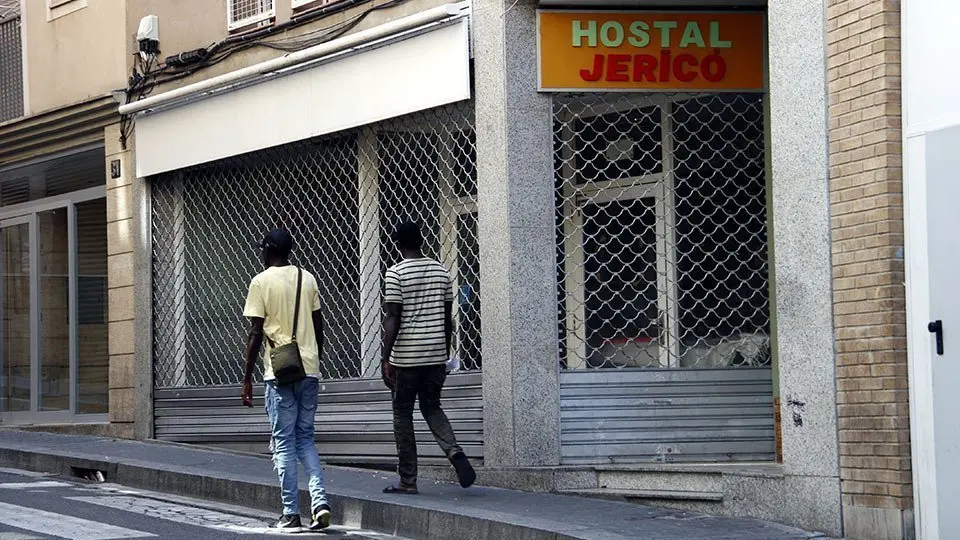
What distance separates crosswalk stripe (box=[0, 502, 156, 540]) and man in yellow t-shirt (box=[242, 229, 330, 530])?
91 cm

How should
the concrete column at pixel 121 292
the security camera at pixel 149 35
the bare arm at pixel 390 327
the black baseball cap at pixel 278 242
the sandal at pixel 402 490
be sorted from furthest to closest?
1. the concrete column at pixel 121 292
2. the security camera at pixel 149 35
3. the sandal at pixel 402 490
4. the bare arm at pixel 390 327
5. the black baseball cap at pixel 278 242

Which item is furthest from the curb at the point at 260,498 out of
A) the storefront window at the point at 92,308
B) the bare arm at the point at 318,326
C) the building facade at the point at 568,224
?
the storefront window at the point at 92,308

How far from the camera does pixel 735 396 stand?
35.9 ft

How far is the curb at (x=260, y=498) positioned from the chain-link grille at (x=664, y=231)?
2.21 meters

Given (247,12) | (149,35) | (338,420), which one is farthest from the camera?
(149,35)

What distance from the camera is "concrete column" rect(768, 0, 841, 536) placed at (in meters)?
8.62

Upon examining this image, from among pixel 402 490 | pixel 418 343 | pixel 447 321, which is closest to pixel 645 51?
pixel 447 321

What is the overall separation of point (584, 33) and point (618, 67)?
1.13 ft

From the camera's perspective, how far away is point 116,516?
9930 millimetres

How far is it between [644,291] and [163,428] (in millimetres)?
5596

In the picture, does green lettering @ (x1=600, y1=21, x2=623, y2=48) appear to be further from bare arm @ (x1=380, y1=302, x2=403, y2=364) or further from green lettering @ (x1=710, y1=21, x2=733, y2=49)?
bare arm @ (x1=380, y1=302, x2=403, y2=364)

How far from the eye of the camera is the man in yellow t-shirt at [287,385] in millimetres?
9266

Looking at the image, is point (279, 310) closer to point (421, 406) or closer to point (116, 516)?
point (421, 406)

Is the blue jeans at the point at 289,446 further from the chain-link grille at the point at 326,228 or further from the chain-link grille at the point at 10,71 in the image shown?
the chain-link grille at the point at 10,71
